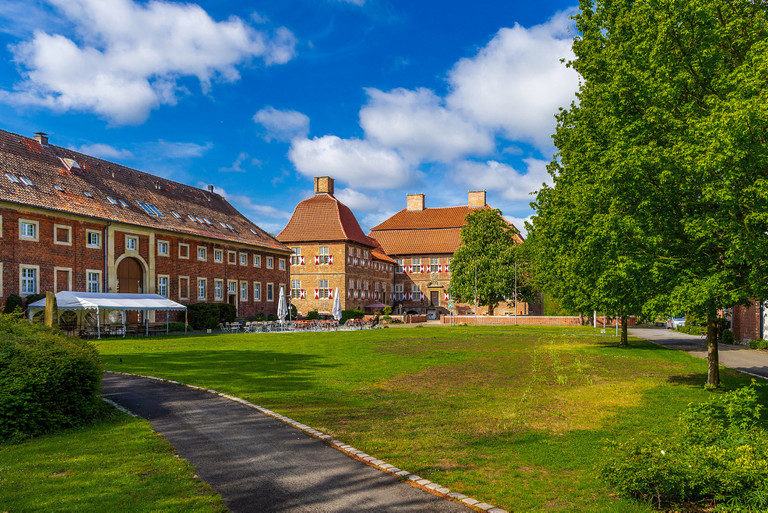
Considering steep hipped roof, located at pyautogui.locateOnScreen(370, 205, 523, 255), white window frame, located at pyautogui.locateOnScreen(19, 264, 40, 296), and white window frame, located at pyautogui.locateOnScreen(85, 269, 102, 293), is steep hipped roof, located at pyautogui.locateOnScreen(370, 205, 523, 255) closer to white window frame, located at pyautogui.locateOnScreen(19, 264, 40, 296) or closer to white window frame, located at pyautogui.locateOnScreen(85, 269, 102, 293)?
white window frame, located at pyautogui.locateOnScreen(85, 269, 102, 293)

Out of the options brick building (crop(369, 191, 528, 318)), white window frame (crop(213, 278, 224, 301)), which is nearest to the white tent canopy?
white window frame (crop(213, 278, 224, 301))

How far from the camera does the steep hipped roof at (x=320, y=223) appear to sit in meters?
66.8

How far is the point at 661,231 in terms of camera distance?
11930 millimetres

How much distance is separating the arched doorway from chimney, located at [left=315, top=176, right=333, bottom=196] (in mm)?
34925

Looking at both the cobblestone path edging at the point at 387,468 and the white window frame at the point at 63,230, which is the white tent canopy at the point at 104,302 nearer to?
the white window frame at the point at 63,230

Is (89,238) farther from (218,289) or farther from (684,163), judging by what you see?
(684,163)

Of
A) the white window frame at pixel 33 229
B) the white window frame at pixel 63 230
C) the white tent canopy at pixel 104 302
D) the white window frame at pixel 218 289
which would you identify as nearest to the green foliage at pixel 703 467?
the white tent canopy at pixel 104 302

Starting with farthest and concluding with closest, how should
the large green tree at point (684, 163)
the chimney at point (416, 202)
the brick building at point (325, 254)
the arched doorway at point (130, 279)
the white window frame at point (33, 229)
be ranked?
the chimney at point (416, 202), the brick building at point (325, 254), the arched doorway at point (130, 279), the white window frame at point (33, 229), the large green tree at point (684, 163)

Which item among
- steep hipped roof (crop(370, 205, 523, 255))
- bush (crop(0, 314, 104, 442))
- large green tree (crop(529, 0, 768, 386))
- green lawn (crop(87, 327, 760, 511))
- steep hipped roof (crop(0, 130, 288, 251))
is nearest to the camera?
green lawn (crop(87, 327, 760, 511))

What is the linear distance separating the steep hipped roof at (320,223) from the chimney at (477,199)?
70.9ft

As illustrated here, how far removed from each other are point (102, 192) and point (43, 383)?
3376 cm

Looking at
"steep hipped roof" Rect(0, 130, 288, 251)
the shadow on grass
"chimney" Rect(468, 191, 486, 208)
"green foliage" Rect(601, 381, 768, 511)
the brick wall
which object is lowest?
the shadow on grass

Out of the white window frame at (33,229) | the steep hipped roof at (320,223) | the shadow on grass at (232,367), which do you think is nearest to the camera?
the shadow on grass at (232,367)

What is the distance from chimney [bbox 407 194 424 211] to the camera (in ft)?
292
